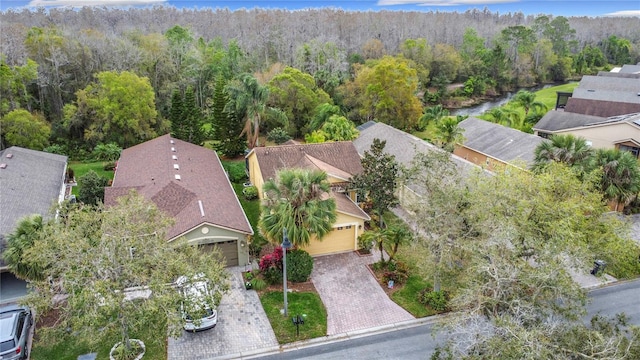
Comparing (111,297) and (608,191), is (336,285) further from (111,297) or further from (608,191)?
(608,191)

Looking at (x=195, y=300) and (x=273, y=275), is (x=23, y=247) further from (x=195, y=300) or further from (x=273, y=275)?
(x=273, y=275)

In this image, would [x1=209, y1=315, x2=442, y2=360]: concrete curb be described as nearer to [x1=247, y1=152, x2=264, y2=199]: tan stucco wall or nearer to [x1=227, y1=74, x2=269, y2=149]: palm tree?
[x1=247, y1=152, x2=264, y2=199]: tan stucco wall

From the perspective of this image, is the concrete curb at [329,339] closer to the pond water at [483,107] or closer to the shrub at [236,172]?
the shrub at [236,172]

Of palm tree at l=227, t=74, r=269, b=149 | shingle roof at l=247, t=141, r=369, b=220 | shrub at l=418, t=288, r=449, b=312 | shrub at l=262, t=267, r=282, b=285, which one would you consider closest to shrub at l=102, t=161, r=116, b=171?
palm tree at l=227, t=74, r=269, b=149

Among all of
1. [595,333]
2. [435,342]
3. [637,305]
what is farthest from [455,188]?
[637,305]

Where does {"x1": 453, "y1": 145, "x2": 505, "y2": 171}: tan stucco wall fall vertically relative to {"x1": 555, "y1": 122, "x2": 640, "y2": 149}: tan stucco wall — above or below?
below

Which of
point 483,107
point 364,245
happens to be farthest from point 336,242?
point 483,107
